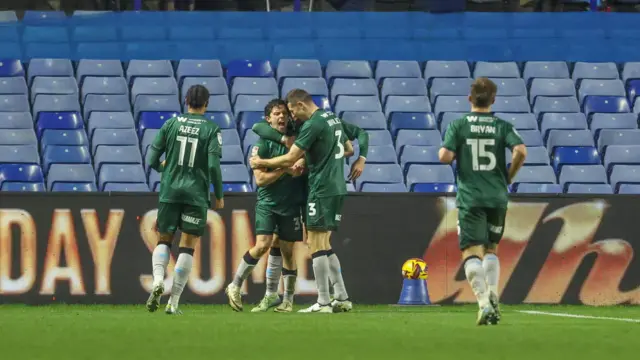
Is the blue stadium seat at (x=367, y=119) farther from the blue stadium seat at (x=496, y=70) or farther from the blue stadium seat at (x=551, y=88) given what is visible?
the blue stadium seat at (x=551, y=88)

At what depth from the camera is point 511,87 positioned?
19.5 meters

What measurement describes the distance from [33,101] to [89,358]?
11534 mm

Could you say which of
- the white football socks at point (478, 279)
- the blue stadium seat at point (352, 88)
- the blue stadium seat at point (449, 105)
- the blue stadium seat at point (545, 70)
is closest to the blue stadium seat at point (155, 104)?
the blue stadium seat at point (352, 88)

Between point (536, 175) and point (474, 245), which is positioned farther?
point (536, 175)

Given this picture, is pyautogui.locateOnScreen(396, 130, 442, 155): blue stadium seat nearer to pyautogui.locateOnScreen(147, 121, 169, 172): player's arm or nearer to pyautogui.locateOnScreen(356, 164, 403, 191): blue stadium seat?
pyautogui.locateOnScreen(356, 164, 403, 191): blue stadium seat

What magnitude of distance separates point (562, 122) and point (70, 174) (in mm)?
6945

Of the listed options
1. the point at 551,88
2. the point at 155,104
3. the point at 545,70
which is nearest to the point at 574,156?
the point at 551,88

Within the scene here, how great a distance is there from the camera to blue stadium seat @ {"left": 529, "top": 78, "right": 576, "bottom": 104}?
19562 millimetres

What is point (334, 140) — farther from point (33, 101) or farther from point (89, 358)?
point (33, 101)

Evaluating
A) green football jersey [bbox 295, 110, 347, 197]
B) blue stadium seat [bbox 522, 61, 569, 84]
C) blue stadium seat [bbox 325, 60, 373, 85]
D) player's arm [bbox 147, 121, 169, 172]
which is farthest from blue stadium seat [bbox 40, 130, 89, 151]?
blue stadium seat [bbox 522, 61, 569, 84]

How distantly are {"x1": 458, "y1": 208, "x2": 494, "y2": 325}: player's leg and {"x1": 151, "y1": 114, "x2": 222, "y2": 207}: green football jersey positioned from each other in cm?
243

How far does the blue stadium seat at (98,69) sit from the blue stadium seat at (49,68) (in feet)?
0.49

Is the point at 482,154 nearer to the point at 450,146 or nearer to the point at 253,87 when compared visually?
the point at 450,146

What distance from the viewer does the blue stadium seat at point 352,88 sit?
18.9 metres
